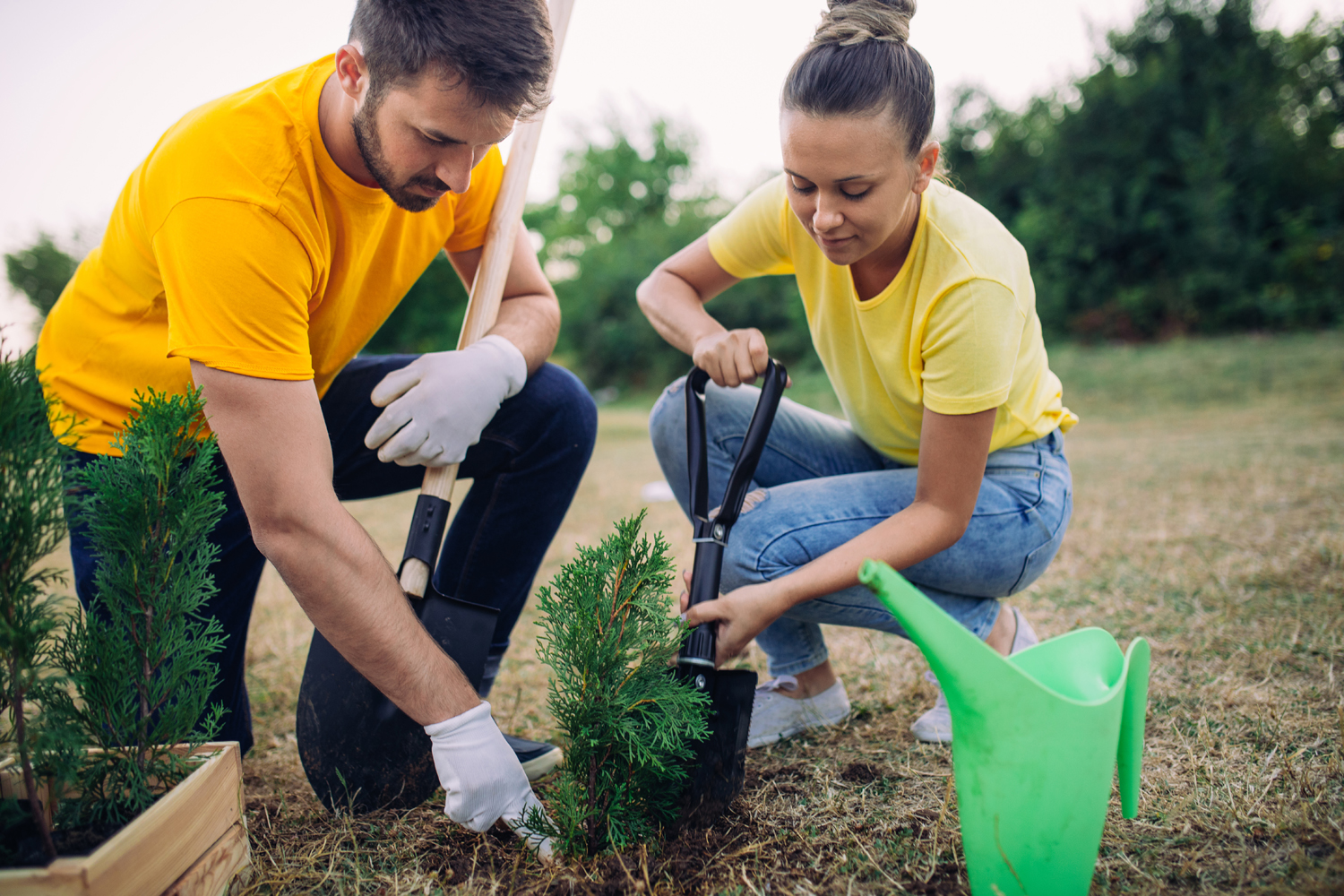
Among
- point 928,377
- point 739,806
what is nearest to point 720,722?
point 739,806

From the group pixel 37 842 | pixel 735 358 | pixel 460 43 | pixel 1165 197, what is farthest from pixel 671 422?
pixel 1165 197

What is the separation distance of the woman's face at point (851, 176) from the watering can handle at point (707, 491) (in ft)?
1.33

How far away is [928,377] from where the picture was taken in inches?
74.0

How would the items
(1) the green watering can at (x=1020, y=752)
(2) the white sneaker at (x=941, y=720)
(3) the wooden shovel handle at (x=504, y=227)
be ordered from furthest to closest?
1. (3) the wooden shovel handle at (x=504, y=227)
2. (2) the white sneaker at (x=941, y=720)
3. (1) the green watering can at (x=1020, y=752)

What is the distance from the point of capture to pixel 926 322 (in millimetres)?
1938

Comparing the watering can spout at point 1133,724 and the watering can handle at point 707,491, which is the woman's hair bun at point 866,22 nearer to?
the watering can handle at point 707,491

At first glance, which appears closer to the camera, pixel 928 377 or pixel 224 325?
pixel 224 325

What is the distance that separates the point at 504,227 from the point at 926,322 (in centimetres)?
127

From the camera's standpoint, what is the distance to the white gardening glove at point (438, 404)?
1.99 metres

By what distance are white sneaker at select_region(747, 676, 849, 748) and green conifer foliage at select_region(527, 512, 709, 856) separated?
2.15 ft

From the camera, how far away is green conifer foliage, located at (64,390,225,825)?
1.42 meters

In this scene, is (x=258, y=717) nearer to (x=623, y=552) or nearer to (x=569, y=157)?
(x=623, y=552)

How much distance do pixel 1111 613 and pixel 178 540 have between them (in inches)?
128

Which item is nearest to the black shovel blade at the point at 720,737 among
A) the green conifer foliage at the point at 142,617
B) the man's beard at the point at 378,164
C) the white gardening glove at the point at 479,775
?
the white gardening glove at the point at 479,775
